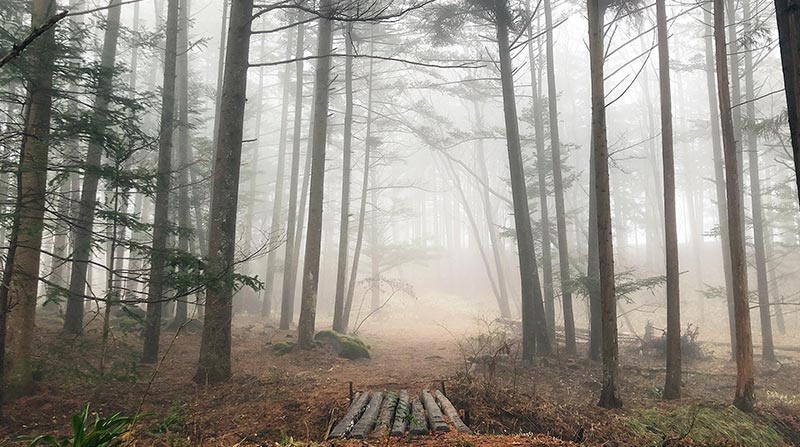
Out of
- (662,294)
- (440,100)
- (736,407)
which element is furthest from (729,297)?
(440,100)

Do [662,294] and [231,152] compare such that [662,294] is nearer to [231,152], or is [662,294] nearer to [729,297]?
[729,297]

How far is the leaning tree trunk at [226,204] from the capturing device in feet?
25.0

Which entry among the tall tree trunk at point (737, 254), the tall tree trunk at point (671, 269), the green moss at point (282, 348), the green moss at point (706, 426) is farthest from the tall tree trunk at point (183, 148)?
the tall tree trunk at point (737, 254)

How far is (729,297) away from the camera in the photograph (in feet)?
49.2

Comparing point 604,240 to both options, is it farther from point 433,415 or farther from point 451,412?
point 433,415

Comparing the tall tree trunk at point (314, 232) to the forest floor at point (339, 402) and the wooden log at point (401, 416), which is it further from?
the wooden log at point (401, 416)

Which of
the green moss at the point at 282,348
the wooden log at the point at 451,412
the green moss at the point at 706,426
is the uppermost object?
the wooden log at the point at 451,412

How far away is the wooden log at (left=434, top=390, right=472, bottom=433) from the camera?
491 centimetres

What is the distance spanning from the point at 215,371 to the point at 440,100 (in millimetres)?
35122

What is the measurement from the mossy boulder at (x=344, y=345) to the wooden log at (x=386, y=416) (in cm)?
615

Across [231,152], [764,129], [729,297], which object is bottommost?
[729,297]

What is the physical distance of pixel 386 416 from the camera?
5.25 meters

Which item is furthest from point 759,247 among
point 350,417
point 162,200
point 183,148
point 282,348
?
point 183,148

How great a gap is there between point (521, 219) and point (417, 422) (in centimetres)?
824
